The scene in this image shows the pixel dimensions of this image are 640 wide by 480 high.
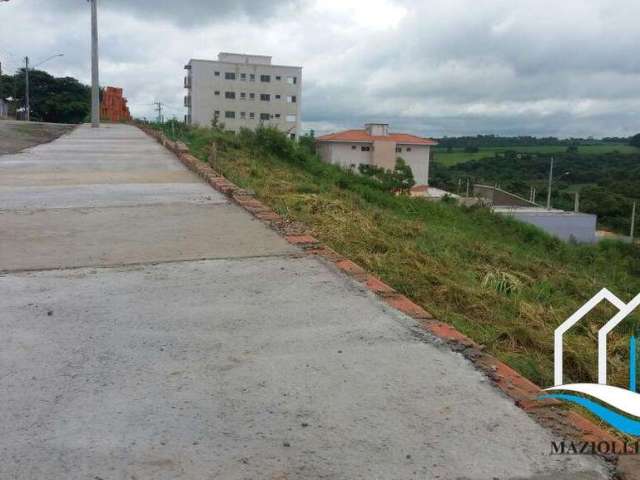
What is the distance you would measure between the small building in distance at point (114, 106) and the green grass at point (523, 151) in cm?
4967

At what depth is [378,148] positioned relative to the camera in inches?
2219

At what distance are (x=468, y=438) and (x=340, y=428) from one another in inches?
19.1

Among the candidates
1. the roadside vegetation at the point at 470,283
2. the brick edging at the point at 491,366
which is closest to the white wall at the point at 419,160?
the roadside vegetation at the point at 470,283

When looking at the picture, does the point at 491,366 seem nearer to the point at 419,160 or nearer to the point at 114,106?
the point at 114,106

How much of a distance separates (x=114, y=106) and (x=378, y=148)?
89.1 ft

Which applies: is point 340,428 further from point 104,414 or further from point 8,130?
point 8,130

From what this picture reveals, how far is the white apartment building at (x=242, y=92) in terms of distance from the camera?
221ft

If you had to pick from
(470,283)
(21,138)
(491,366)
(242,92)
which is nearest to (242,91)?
(242,92)

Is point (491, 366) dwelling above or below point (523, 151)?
below

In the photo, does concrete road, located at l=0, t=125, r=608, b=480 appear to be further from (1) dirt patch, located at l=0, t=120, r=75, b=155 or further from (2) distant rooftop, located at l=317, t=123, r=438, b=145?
(2) distant rooftop, located at l=317, t=123, r=438, b=145

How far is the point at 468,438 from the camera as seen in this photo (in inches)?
90.0

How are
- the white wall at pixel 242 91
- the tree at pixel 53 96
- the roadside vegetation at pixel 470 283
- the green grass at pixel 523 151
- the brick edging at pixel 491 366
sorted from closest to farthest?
the brick edging at pixel 491 366 → the roadside vegetation at pixel 470 283 → the tree at pixel 53 96 → the white wall at pixel 242 91 → the green grass at pixel 523 151

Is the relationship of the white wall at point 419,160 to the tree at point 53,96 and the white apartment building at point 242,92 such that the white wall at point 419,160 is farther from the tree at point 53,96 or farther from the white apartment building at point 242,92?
the tree at point 53,96

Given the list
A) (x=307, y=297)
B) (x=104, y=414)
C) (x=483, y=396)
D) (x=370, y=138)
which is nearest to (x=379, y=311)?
(x=307, y=297)
